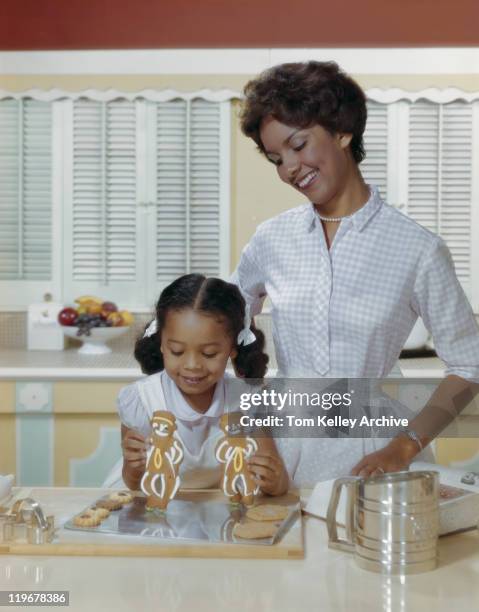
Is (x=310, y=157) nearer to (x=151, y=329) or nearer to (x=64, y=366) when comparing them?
(x=151, y=329)

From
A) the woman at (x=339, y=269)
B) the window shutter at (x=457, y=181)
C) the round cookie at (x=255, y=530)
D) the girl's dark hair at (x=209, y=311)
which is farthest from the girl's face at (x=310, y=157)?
the round cookie at (x=255, y=530)

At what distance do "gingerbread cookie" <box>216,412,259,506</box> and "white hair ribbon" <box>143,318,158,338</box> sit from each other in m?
0.25

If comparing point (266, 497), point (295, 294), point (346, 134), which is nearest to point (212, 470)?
point (266, 497)

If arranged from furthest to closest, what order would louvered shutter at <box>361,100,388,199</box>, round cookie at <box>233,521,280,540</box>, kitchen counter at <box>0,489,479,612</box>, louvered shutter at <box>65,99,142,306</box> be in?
louvered shutter at <box>65,99,142,306</box>, louvered shutter at <box>361,100,388,199</box>, round cookie at <box>233,521,280,540</box>, kitchen counter at <box>0,489,479,612</box>

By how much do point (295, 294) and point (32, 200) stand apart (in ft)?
2.27

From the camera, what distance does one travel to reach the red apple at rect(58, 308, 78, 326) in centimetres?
163

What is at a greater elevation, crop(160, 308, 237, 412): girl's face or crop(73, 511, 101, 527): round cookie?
crop(160, 308, 237, 412): girl's face

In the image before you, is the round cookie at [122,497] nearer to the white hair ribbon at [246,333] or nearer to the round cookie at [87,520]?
the round cookie at [87,520]

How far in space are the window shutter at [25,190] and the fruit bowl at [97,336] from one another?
4.8 inches

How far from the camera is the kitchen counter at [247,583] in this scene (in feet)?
2.65

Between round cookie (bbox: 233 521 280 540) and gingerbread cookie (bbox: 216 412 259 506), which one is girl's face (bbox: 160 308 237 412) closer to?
gingerbread cookie (bbox: 216 412 259 506)

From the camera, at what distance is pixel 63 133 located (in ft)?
5.61

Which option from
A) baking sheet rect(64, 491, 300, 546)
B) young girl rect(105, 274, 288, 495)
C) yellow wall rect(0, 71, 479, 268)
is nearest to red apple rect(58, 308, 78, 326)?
yellow wall rect(0, 71, 479, 268)

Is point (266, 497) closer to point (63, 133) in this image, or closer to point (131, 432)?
point (131, 432)
